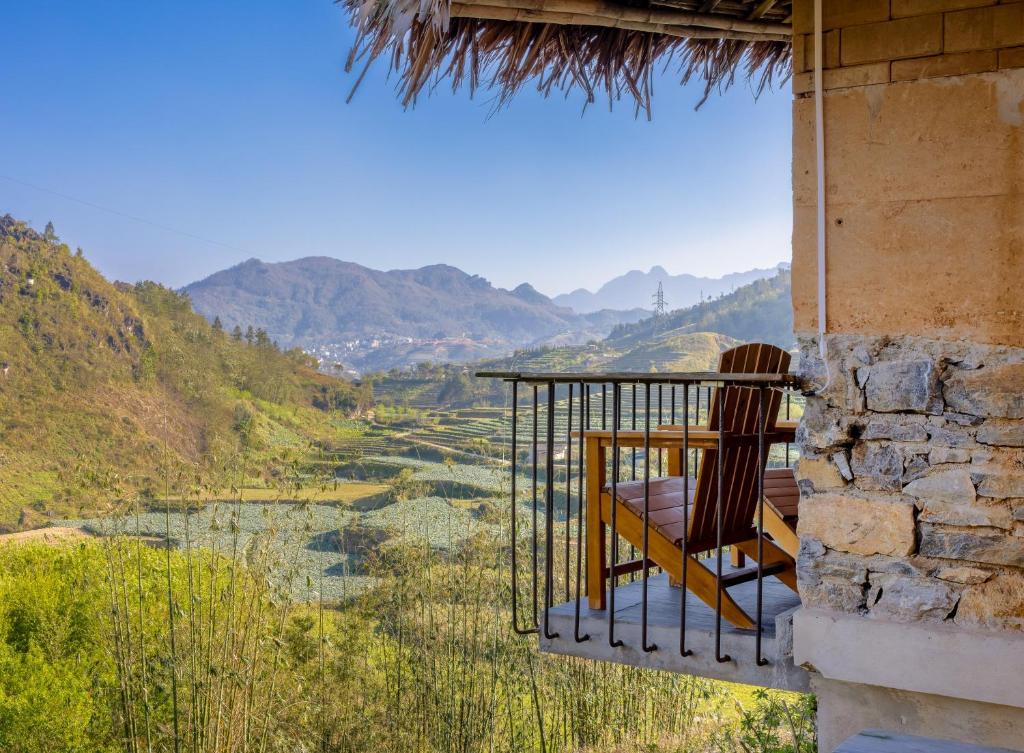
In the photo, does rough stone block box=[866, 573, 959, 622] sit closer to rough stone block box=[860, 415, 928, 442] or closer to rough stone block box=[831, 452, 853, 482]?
rough stone block box=[831, 452, 853, 482]

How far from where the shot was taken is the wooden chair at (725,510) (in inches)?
108

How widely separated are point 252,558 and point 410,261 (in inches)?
725

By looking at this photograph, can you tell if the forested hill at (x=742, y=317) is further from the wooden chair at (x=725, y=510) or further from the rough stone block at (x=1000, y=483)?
the rough stone block at (x=1000, y=483)

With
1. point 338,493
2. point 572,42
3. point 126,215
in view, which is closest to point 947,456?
point 572,42

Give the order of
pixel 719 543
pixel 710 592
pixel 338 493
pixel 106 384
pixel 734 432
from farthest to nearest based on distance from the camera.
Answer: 1. pixel 106 384
2. pixel 338 493
3. pixel 734 432
4. pixel 710 592
5. pixel 719 543

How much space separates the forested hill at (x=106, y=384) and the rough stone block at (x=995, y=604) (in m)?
7.13

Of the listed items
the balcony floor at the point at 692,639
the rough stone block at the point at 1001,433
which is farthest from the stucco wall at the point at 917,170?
the balcony floor at the point at 692,639

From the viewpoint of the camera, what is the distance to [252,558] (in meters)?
4.41

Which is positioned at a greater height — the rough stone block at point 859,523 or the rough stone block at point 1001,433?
the rough stone block at point 1001,433

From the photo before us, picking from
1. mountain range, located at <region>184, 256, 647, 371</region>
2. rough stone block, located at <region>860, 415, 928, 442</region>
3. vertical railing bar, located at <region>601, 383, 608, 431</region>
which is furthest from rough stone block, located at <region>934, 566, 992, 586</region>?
mountain range, located at <region>184, 256, 647, 371</region>

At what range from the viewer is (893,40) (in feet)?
7.55

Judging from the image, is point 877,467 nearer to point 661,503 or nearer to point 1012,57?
point 661,503

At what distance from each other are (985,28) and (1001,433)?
1.06m

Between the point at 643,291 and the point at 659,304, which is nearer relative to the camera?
the point at 659,304
